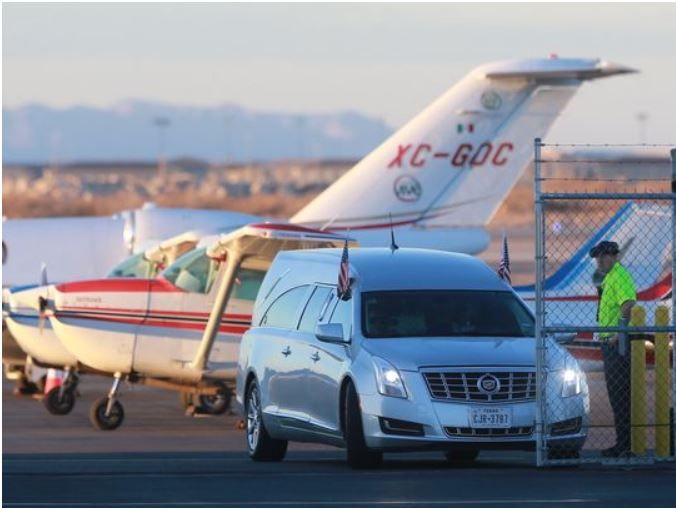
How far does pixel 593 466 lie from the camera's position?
44.4 ft

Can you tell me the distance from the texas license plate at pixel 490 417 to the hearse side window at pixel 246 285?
24.0 feet

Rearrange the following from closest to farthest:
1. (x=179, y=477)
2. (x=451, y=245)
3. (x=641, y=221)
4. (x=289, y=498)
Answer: (x=289, y=498) → (x=179, y=477) → (x=641, y=221) → (x=451, y=245)

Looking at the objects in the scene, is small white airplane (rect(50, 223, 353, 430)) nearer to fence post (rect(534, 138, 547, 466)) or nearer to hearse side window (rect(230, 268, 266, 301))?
hearse side window (rect(230, 268, 266, 301))

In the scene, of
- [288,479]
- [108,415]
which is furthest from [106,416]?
[288,479]

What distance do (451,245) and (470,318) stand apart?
1163cm

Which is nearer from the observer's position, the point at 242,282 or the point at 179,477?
the point at 179,477

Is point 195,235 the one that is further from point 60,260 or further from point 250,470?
point 250,470

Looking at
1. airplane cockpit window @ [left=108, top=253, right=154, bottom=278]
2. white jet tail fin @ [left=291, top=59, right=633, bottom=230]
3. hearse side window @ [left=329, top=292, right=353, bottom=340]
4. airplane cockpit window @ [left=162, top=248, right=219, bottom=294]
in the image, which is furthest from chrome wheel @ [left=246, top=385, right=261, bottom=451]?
white jet tail fin @ [left=291, top=59, right=633, bottom=230]

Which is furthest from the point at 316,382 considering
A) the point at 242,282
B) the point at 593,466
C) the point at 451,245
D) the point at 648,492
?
the point at 451,245

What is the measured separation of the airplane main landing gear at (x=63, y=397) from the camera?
21078 millimetres

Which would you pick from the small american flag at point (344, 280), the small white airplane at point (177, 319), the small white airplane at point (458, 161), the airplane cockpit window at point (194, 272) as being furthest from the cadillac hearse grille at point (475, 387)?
the small white airplane at point (458, 161)

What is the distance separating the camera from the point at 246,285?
2006cm

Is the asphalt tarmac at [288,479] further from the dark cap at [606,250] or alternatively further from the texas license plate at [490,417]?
the dark cap at [606,250]

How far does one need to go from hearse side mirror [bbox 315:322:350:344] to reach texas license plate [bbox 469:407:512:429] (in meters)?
1.32
